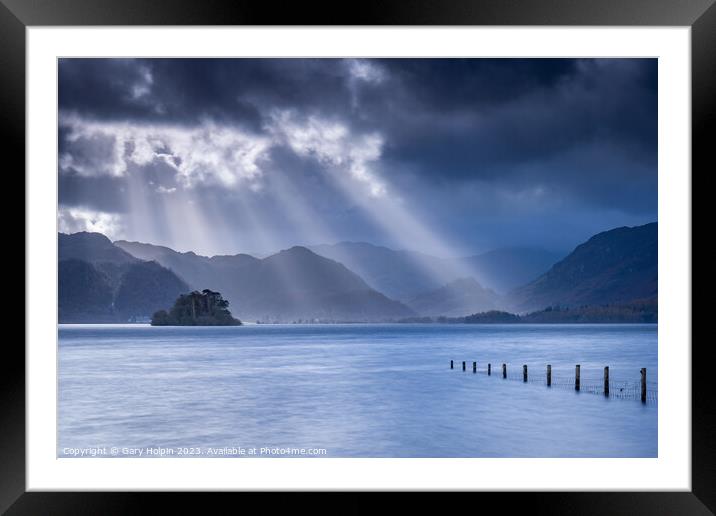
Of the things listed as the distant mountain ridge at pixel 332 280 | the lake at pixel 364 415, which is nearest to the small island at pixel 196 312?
the distant mountain ridge at pixel 332 280

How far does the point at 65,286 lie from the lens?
5012 cm

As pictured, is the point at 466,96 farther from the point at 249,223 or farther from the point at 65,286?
the point at 65,286

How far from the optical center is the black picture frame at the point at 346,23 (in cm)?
212

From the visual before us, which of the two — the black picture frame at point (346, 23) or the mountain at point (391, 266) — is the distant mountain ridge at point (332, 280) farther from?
the black picture frame at point (346, 23)

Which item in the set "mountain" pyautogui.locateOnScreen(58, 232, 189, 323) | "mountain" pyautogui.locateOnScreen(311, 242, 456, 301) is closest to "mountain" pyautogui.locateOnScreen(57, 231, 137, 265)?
"mountain" pyautogui.locateOnScreen(58, 232, 189, 323)

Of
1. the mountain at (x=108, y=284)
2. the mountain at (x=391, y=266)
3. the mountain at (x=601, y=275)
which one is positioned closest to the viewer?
the mountain at (x=108, y=284)

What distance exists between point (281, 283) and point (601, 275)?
32.3m

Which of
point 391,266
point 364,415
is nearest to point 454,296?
point 391,266

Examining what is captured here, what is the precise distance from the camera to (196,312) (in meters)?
53.7

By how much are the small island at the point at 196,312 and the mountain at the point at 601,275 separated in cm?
3003

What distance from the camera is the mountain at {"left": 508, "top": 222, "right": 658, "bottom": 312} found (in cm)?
5472

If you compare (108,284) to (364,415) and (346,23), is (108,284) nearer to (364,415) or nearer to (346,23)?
(364,415)

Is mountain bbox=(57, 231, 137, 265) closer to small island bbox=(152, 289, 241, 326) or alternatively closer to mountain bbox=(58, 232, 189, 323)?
mountain bbox=(58, 232, 189, 323)

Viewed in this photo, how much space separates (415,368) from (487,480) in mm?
14924
